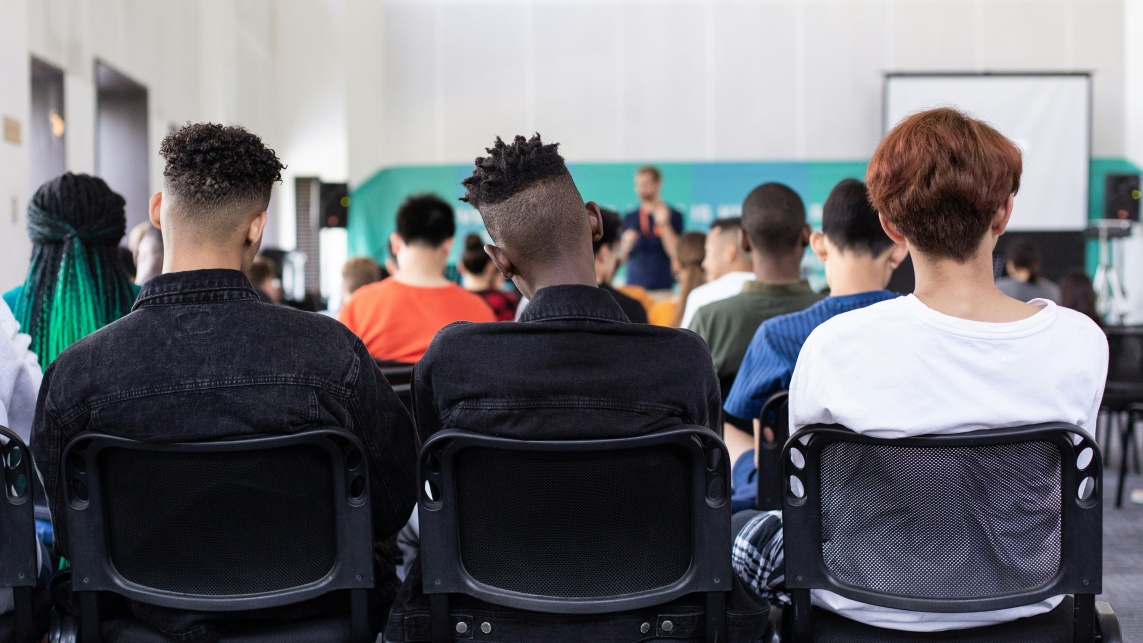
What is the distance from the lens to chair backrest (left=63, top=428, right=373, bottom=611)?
4.32ft

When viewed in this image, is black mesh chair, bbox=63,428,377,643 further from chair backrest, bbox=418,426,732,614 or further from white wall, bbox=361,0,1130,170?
white wall, bbox=361,0,1130,170

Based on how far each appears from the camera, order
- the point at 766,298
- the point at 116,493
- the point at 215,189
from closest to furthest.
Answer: the point at 116,493 → the point at 215,189 → the point at 766,298

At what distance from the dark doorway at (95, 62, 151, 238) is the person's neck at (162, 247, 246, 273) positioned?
6.41 meters

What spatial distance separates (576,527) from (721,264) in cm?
243

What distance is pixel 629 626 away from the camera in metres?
1.35

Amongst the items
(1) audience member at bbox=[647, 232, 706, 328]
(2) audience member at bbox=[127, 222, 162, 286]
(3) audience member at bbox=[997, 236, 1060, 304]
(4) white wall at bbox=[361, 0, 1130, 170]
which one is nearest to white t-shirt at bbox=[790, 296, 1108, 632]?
(2) audience member at bbox=[127, 222, 162, 286]

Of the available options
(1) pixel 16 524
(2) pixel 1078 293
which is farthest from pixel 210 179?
(2) pixel 1078 293

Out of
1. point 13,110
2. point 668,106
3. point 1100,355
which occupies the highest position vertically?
point 668,106

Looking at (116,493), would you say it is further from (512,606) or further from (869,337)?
(869,337)

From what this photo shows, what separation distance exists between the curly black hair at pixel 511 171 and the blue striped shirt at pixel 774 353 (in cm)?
67

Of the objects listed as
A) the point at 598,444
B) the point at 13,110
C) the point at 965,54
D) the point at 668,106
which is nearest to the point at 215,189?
the point at 598,444

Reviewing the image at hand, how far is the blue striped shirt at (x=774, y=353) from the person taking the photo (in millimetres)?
1963

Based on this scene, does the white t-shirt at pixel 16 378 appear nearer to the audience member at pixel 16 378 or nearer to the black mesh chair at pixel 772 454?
the audience member at pixel 16 378

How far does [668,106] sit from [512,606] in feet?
31.4
